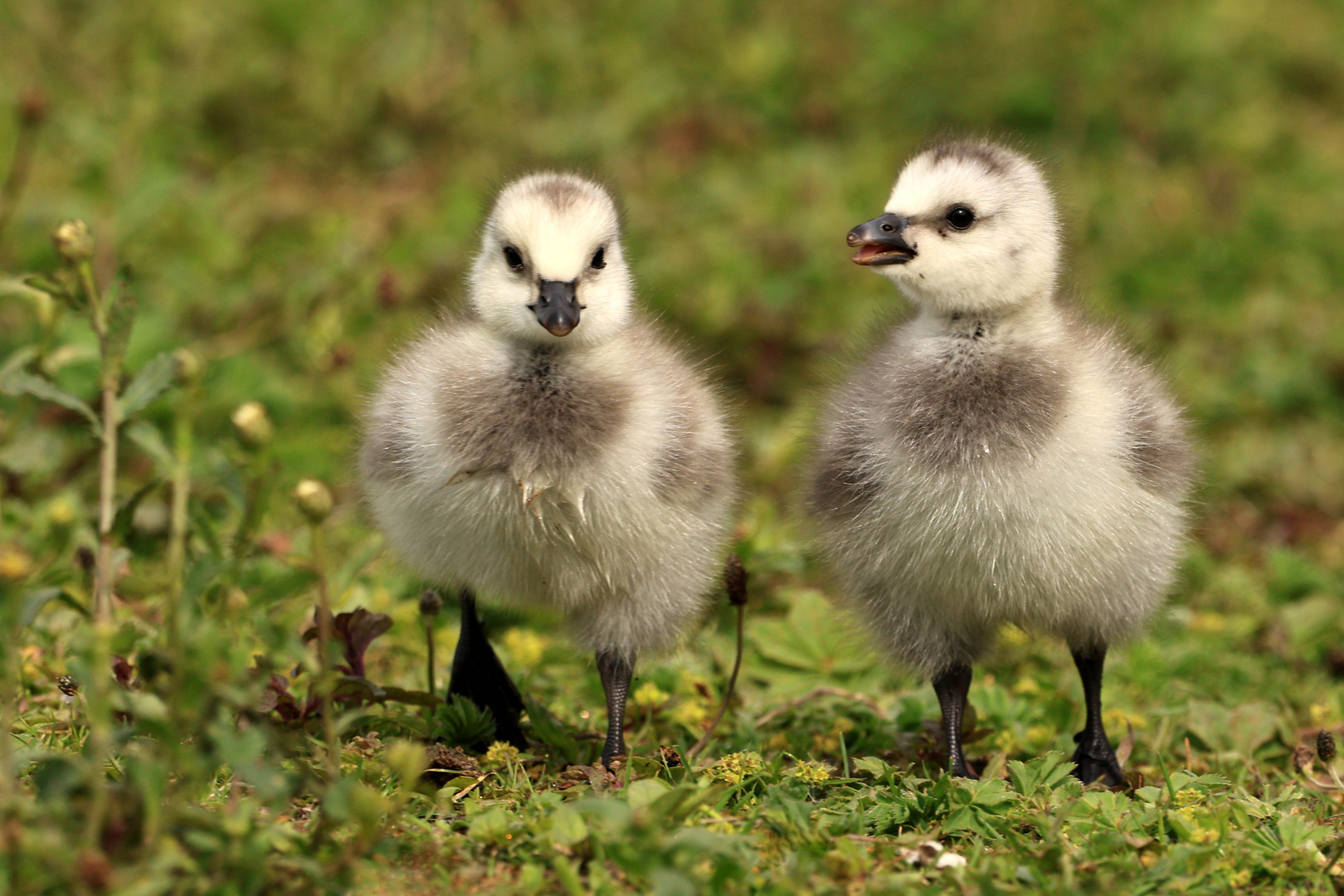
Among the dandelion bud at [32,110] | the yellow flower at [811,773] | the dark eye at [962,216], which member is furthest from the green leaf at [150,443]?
the dark eye at [962,216]

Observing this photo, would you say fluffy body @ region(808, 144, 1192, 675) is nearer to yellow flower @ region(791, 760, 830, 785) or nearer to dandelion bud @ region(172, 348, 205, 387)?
yellow flower @ region(791, 760, 830, 785)

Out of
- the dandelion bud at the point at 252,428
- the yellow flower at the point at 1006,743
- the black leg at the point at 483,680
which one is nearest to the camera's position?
the dandelion bud at the point at 252,428

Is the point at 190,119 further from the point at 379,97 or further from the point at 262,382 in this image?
the point at 262,382

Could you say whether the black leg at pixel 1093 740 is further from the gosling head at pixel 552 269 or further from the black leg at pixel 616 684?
the gosling head at pixel 552 269

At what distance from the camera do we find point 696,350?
382cm

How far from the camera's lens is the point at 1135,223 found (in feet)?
22.1

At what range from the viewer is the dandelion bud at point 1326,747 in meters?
3.25

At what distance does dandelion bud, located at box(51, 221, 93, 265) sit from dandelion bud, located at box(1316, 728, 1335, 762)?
2.89m

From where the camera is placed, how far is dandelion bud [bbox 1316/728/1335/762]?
3.25 meters

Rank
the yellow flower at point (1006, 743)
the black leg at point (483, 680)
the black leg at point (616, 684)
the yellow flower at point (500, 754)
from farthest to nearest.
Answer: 1. the yellow flower at point (1006, 743)
2. the black leg at point (483, 680)
3. the black leg at point (616, 684)
4. the yellow flower at point (500, 754)

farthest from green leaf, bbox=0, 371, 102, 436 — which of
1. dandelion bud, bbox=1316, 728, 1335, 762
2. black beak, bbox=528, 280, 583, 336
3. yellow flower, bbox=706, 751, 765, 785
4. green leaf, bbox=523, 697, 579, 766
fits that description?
dandelion bud, bbox=1316, 728, 1335, 762

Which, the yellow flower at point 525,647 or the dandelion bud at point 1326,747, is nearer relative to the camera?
the dandelion bud at point 1326,747

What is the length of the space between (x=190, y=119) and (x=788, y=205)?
2836mm

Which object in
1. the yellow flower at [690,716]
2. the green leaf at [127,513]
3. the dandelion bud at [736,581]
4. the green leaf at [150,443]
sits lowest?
the yellow flower at [690,716]
